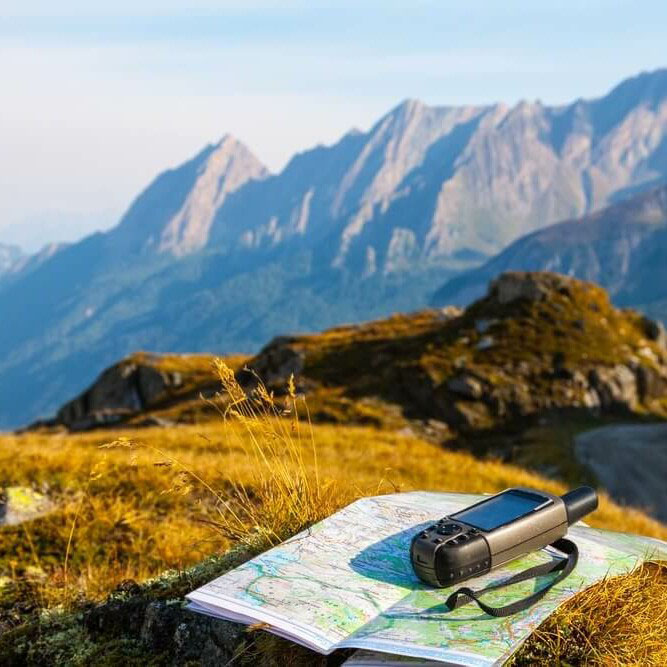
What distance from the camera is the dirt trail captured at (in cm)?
2752

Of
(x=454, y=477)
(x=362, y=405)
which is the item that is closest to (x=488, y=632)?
(x=454, y=477)

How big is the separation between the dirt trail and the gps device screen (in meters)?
23.6

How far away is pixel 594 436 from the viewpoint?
32875 mm

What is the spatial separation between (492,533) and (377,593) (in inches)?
30.7

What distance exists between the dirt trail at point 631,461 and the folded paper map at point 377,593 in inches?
930

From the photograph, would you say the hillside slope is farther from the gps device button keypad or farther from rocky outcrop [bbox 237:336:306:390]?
the gps device button keypad

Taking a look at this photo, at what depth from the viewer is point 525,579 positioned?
172 inches

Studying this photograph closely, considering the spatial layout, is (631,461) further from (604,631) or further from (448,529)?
(448,529)

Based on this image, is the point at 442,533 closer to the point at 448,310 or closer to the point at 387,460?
the point at 387,460

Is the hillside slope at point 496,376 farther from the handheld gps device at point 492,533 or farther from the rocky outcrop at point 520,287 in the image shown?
the handheld gps device at point 492,533

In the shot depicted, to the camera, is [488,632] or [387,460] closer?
[488,632]

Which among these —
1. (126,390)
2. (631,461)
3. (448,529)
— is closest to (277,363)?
(126,390)

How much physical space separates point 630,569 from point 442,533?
133 centimetres

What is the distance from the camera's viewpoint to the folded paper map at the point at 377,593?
12.2 ft
